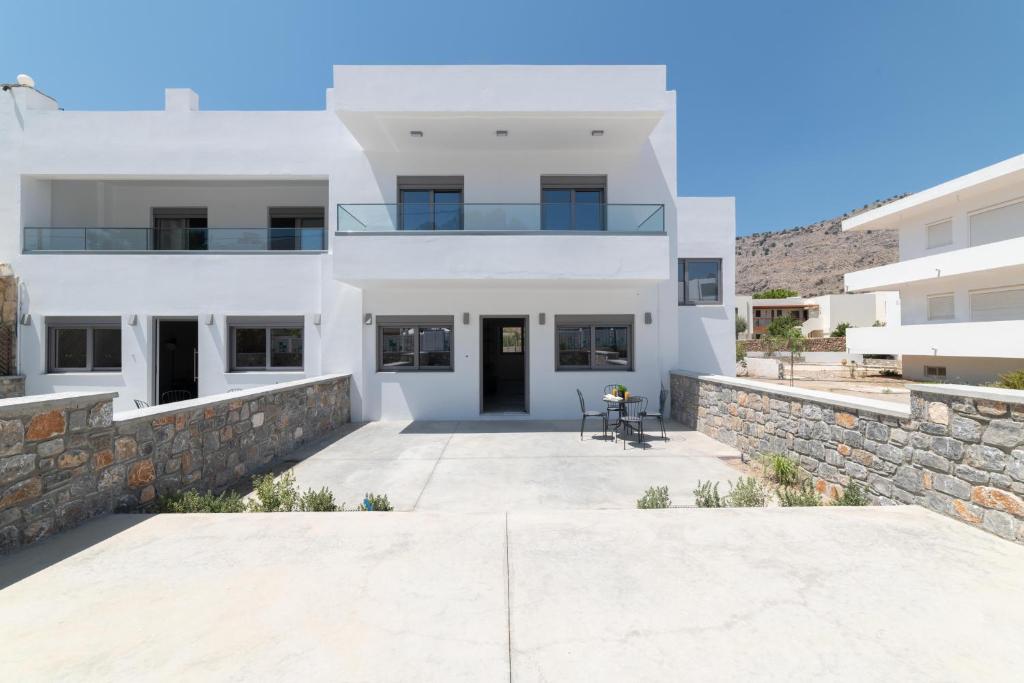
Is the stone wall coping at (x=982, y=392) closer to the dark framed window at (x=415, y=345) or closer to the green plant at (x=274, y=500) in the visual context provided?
the green plant at (x=274, y=500)

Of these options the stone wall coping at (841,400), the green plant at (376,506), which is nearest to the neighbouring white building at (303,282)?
the stone wall coping at (841,400)

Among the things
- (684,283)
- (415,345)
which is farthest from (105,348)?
(684,283)

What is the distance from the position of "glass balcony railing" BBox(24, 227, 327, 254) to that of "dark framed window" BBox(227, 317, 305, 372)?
1.85 m

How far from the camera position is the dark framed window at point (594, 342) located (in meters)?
10.5

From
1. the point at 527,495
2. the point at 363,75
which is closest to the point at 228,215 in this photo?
the point at 363,75

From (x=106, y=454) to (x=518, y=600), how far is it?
4.06 meters

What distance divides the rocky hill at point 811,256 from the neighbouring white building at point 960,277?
4299 cm

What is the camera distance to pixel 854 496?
447cm

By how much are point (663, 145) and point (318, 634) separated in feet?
37.7

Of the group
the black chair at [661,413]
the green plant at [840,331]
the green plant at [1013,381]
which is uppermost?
the green plant at [840,331]

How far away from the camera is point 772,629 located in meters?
2.44

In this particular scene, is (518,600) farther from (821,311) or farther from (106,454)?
(821,311)

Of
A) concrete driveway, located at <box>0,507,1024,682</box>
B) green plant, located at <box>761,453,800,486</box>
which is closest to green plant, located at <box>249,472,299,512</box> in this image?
concrete driveway, located at <box>0,507,1024,682</box>

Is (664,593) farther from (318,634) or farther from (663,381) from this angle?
(663,381)
